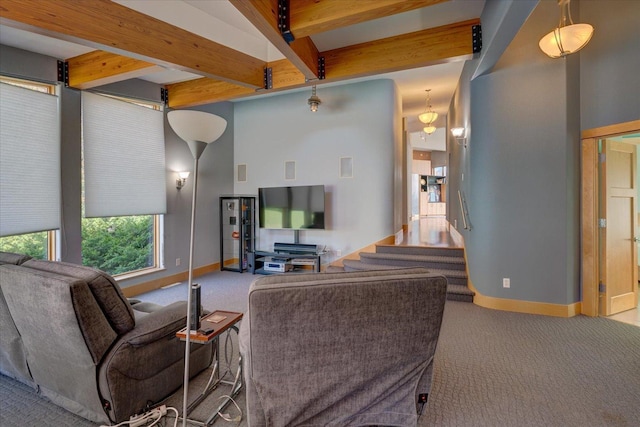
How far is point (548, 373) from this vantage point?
7.95ft

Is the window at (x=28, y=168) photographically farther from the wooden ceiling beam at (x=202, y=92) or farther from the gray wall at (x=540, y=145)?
the gray wall at (x=540, y=145)

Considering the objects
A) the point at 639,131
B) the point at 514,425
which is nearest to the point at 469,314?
the point at 514,425

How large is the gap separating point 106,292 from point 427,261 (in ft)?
13.7

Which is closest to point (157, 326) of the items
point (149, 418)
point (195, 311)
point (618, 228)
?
point (195, 311)

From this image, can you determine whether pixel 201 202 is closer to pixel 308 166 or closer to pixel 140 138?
pixel 140 138

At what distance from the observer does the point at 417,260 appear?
4.68 m

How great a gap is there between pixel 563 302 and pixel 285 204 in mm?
4474

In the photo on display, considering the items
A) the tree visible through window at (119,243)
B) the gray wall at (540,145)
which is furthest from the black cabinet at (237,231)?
the gray wall at (540,145)

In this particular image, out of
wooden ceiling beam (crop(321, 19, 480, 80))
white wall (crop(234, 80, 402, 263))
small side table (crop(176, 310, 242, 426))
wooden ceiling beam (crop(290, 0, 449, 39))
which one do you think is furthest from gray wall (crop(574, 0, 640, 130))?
small side table (crop(176, 310, 242, 426))

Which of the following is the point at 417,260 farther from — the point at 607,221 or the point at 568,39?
the point at 568,39

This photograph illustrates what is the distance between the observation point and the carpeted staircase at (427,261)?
14.0 feet

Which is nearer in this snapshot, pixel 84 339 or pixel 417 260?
pixel 84 339

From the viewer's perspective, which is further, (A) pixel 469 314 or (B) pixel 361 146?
(B) pixel 361 146

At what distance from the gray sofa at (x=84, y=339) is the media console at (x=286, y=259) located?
3.47m
